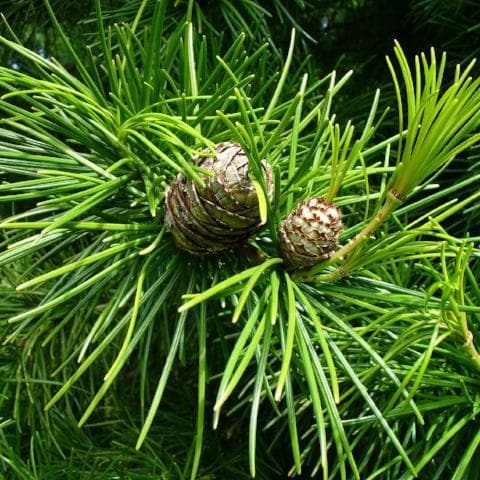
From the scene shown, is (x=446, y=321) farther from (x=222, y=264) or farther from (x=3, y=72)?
(x=3, y=72)

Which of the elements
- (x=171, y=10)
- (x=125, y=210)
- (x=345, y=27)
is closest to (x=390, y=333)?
(x=125, y=210)

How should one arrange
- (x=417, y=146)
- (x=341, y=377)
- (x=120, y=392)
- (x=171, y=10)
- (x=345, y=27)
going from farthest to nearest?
(x=345, y=27) < (x=120, y=392) < (x=171, y=10) < (x=341, y=377) < (x=417, y=146)

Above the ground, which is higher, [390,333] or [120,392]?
[390,333]

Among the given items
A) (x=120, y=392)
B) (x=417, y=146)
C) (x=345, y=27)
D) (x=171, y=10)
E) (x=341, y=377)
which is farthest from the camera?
(x=345, y=27)
